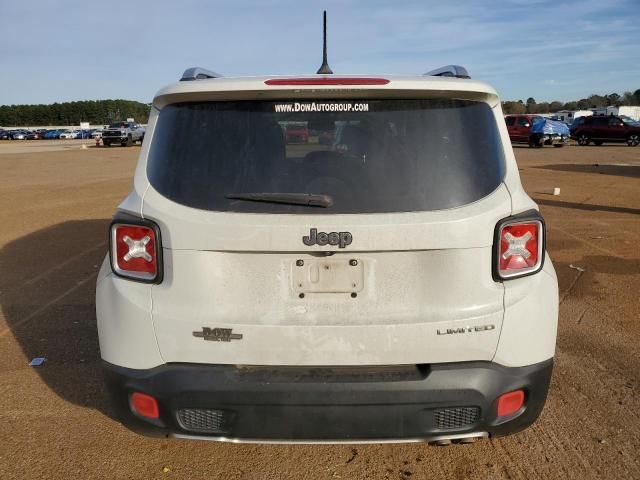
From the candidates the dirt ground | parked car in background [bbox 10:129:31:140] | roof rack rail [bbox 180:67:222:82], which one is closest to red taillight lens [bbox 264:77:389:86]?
roof rack rail [bbox 180:67:222:82]

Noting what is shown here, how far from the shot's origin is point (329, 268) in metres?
2.41

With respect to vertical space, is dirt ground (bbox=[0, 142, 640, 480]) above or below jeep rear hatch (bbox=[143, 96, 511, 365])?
below

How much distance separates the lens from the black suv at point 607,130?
113ft

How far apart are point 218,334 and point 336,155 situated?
0.90 metres

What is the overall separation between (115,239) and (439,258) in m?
1.38

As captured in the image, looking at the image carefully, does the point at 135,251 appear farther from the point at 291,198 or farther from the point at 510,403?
the point at 510,403

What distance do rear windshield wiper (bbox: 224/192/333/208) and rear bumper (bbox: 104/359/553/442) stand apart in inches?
27.0

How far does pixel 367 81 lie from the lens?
2494 mm

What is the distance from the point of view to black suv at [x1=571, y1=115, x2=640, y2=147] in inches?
1351

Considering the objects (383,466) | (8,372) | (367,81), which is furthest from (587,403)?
(8,372)

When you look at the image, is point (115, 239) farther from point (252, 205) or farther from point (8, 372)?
point (8, 372)

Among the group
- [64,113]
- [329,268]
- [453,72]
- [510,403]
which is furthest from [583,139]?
[64,113]

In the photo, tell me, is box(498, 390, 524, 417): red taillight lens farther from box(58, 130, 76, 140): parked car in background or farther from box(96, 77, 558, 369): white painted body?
box(58, 130, 76, 140): parked car in background

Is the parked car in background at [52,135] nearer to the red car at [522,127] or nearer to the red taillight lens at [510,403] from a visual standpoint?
the red car at [522,127]
